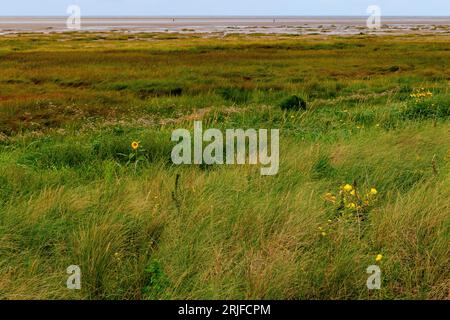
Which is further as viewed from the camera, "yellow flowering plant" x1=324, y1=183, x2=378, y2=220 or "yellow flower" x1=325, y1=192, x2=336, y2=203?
"yellow flower" x1=325, y1=192, x2=336, y2=203

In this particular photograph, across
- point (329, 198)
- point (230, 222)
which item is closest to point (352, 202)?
point (329, 198)

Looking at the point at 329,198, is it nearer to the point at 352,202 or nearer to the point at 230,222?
the point at 352,202

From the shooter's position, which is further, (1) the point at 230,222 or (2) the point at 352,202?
(2) the point at 352,202

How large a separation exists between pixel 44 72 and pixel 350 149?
2175 centimetres

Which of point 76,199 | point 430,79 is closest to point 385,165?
point 76,199

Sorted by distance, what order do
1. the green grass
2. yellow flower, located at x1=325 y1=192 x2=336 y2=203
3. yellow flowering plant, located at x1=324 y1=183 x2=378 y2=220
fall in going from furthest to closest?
yellow flower, located at x1=325 y1=192 x2=336 y2=203, yellow flowering plant, located at x1=324 y1=183 x2=378 y2=220, the green grass

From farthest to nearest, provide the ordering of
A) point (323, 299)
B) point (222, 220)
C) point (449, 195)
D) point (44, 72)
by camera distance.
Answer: point (44, 72) < point (449, 195) < point (222, 220) < point (323, 299)

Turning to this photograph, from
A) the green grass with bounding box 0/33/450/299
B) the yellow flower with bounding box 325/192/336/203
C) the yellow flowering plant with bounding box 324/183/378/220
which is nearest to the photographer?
the green grass with bounding box 0/33/450/299

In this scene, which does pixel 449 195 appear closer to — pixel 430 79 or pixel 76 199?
pixel 76 199

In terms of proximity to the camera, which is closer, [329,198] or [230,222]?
[230,222]

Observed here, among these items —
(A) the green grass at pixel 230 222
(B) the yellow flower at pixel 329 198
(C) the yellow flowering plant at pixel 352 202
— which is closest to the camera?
(A) the green grass at pixel 230 222

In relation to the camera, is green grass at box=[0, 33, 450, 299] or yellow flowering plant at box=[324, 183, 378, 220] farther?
yellow flowering plant at box=[324, 183, 378, 220]

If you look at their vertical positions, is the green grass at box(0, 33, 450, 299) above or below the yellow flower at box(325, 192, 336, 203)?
below

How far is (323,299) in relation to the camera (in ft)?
10.1
